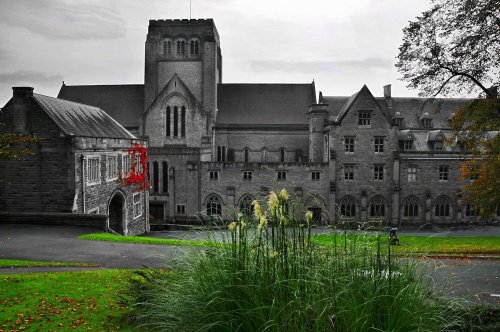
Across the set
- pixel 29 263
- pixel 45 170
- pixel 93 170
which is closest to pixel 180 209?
pixel 93 170

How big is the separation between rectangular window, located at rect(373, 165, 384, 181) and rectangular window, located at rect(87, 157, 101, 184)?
28062 millimetres

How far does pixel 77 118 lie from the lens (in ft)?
103

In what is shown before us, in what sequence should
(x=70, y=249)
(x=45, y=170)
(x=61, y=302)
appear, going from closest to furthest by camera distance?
(x=61, y=302), (x=70, y=249), (x=45, y=170)

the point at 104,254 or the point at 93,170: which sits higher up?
the point at 93,170

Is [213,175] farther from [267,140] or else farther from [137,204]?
[267,140]

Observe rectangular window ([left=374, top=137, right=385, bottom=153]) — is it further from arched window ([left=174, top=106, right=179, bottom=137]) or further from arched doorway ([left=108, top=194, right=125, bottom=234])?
arched doorway ([left=108, top=194, right=125, bottom=234])

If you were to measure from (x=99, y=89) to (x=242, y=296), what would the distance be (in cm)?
5708

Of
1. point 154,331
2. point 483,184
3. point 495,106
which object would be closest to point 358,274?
point 154,331

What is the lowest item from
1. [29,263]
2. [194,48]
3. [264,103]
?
[29,263]

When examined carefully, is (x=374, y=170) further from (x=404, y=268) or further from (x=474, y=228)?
(x=404, y=268)

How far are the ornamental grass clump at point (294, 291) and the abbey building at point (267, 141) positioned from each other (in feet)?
110

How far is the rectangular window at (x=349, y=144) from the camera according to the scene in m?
46.3

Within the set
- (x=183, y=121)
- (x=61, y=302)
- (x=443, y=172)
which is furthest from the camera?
(x=183, y=121)

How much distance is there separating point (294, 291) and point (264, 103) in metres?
51.6
